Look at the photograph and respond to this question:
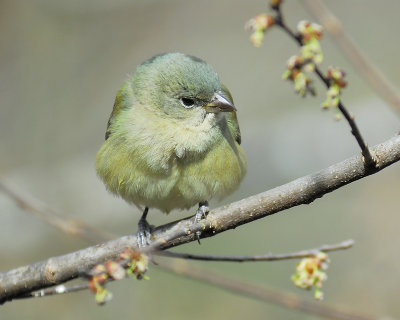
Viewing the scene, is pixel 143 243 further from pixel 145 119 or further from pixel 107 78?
pixel 107 78

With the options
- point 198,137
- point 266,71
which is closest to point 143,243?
point 198,137

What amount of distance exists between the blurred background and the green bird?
197 centimetres

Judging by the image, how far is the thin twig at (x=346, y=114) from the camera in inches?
71.3

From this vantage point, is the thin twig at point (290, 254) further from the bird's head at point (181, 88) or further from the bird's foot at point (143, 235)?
the bird's head at point (181, 88)

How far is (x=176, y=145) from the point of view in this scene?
3.87m

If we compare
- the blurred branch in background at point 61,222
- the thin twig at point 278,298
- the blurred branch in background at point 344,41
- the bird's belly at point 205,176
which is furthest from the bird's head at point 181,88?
the blurred branch in background at point 344,41

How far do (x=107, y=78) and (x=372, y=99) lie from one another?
3.59 m

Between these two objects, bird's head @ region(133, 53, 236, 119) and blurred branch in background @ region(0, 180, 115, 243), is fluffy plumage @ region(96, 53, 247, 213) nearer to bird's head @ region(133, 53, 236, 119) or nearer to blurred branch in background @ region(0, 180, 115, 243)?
bird's head @ region(133, 53, 236, 119)

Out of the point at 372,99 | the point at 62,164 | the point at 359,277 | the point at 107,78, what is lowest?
the point at 359,277

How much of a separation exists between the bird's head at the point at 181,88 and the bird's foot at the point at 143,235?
2.39 ft

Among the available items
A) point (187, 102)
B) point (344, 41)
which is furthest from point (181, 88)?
point (344, 41)

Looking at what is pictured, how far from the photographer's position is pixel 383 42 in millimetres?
9852

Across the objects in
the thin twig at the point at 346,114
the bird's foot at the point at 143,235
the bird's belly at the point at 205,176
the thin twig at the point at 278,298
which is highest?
the bird's belly at the point at 205,176

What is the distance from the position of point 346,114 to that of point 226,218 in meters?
1.05
